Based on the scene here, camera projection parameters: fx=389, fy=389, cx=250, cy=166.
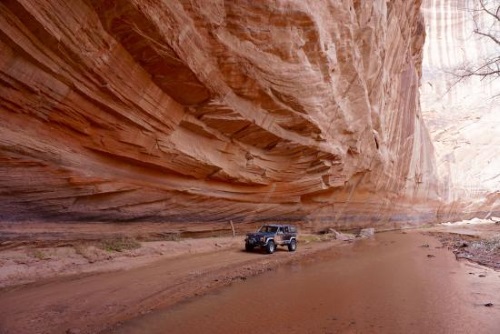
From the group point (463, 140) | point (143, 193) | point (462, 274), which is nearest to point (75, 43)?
point (143, 193)

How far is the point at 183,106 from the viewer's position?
13.1 meters

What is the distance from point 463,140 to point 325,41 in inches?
1725

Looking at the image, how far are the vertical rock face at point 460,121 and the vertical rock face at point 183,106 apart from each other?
22.2 meters

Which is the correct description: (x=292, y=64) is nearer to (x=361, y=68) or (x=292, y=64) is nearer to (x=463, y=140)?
(x=361, y=68)

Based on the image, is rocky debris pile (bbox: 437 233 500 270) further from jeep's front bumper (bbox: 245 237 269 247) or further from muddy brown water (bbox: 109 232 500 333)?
jeep's front bumper (bbox: 245 237 269 247)

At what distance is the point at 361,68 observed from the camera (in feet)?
70.1

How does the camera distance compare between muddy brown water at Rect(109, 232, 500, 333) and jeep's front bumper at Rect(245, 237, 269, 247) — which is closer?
muddy brown water at Rect(109, 232, 500, 333)

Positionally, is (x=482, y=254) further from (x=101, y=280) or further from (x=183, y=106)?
(x=101, y=280)

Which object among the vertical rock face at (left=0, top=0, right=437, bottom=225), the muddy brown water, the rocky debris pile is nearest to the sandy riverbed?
the muddy brown water

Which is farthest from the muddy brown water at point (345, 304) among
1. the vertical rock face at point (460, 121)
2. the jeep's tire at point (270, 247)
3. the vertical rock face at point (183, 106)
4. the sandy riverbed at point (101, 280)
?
the vertical rock face at point (460, 121)

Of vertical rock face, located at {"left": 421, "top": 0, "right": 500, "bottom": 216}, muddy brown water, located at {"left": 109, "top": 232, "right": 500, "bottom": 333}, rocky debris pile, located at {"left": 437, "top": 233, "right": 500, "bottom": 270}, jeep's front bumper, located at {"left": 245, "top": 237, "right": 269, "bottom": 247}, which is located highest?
vertical rock face, located at {"left": 421, "top": 0, "right": 500, "bottom": 216}

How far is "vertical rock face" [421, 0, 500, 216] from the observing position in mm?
46781

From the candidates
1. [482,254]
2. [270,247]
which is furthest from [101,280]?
[482,254]

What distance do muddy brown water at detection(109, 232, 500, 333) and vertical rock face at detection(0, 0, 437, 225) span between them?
4.85m
